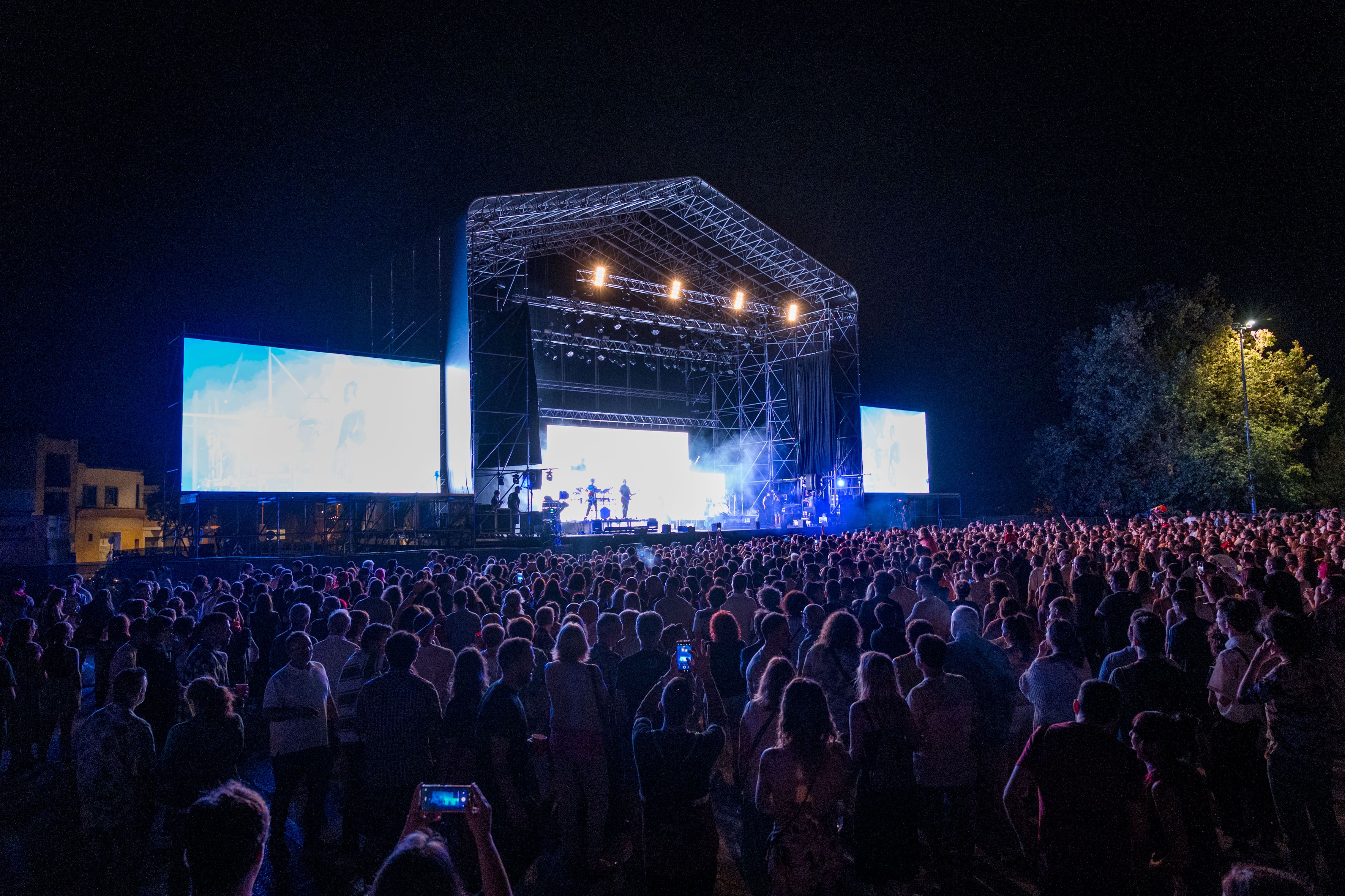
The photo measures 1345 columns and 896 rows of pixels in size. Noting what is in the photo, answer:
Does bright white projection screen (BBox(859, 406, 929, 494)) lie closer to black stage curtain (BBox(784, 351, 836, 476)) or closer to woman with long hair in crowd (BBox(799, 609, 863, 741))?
black stage curtain (BBox(784, 351, 836, 476))

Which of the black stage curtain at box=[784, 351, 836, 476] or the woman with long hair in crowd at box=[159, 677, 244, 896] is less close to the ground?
the black stage curtain at box=[784, 351, 836, 476]

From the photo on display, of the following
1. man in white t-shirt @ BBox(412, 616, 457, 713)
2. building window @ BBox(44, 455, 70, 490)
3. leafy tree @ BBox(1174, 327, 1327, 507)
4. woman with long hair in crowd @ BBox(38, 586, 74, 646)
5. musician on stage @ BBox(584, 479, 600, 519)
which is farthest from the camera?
building window @ BBox(44, 455, 70, 490)

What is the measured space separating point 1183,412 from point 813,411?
612 inches

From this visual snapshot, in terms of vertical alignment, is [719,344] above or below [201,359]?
above

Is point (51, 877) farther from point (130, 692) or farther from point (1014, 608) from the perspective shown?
point (1014, 608)

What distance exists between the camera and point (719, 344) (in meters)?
30.4

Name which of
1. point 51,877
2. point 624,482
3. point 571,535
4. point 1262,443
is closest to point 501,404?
point 571,535

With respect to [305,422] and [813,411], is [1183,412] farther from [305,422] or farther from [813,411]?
[305,422]

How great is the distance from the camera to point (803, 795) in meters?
3.01

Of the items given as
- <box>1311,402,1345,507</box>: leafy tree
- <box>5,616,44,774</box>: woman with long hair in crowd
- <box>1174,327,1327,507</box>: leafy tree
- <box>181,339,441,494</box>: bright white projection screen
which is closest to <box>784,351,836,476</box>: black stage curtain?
<box>181,339,441,494</box>: bright white projection screen

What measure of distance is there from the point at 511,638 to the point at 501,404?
19.0 m

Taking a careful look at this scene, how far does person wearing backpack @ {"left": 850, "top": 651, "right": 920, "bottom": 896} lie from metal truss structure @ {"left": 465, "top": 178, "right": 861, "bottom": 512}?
18.3 metres

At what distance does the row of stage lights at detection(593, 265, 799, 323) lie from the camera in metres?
23.8

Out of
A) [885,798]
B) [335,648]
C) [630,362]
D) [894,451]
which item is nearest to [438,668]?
[335,648]
